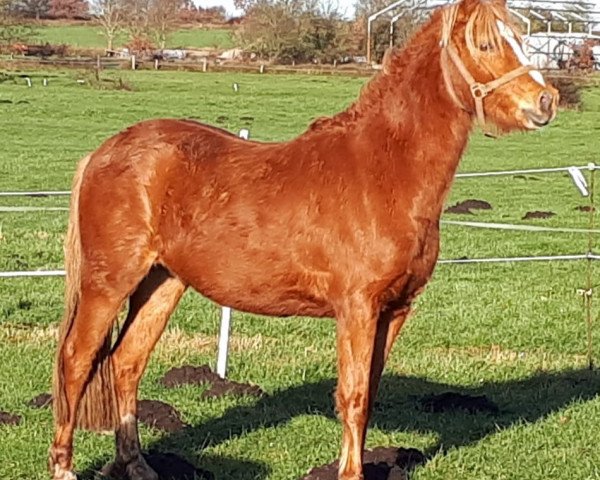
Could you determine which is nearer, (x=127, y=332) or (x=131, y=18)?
(x=127, y=332)

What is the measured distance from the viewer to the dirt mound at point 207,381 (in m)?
7.21

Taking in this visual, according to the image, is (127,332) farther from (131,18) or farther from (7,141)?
(131,18)

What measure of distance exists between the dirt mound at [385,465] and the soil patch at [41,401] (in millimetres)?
2075

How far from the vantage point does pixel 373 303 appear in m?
4.94

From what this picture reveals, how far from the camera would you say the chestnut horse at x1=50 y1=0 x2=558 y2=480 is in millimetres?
4938

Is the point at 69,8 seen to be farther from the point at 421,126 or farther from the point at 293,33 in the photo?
the point at 421,126

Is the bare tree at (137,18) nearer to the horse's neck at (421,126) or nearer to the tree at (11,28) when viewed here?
the tree at (11,28)

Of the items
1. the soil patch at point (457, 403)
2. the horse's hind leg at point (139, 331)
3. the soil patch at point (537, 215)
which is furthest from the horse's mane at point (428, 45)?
the soil patch at point (537, 215)

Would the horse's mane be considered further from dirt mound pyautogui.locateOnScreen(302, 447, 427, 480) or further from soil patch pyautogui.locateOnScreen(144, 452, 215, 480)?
soil patch pyautogui.locateOnScreen(144, 452, 215, 480)

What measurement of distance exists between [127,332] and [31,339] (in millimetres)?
3095

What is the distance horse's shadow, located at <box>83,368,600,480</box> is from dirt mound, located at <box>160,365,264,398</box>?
7.2 inches

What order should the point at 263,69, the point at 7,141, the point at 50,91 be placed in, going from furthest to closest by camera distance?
1. the point at 263,69
2. the point at 50,91
3. the point at 7,141

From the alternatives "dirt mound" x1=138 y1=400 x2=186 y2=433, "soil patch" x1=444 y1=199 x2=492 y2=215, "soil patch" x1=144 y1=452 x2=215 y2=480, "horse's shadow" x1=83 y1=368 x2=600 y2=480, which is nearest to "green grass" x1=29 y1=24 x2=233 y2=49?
"soil patch" x1=444 y1=199 x2=492 y2=215

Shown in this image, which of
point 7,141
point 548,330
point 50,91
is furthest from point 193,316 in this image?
point 50,91
